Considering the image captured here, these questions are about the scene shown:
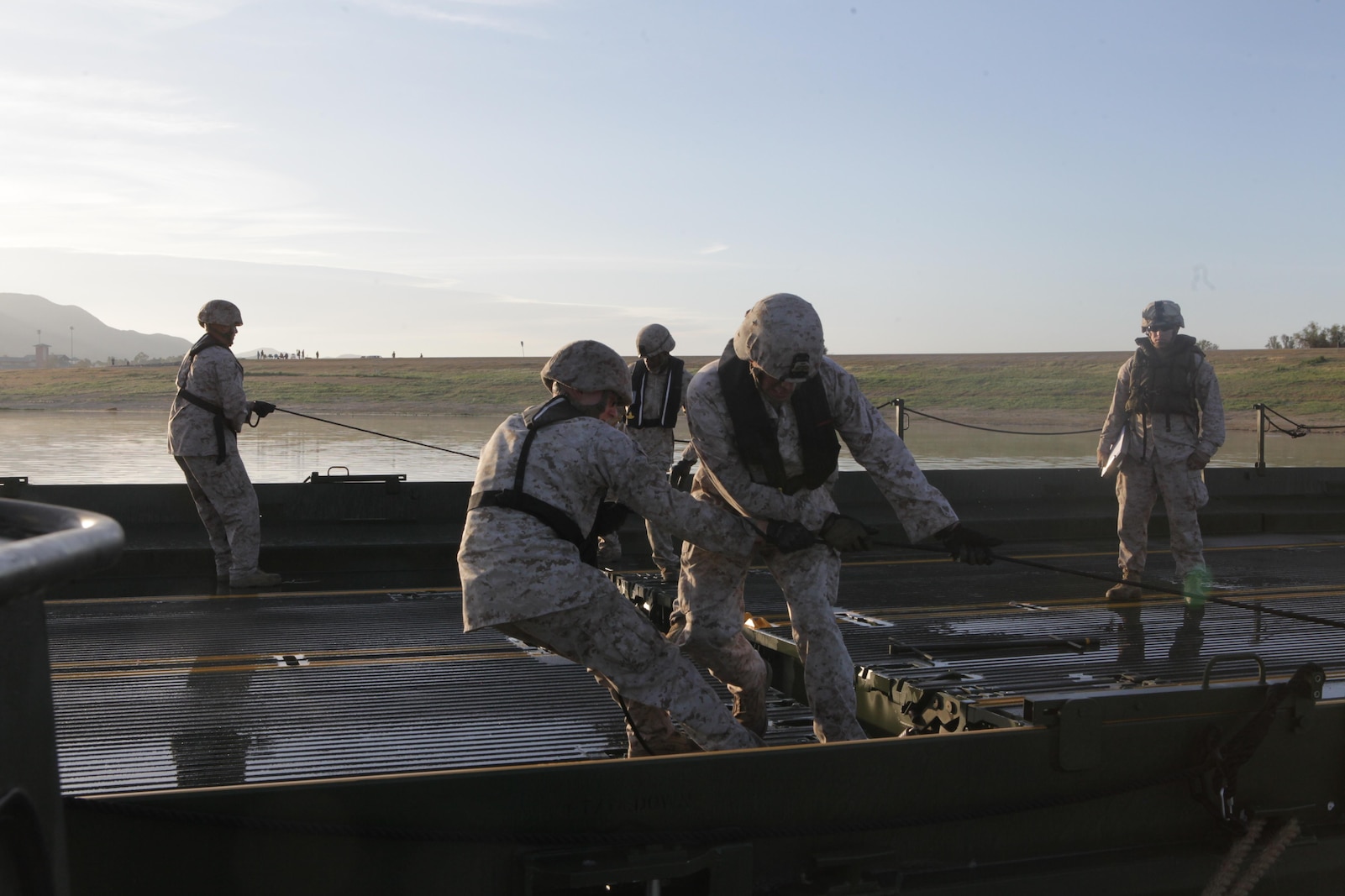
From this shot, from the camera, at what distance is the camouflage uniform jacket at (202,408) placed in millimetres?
8844

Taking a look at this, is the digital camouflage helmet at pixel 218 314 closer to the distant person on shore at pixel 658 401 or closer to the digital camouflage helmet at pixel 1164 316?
the distant person on shore at pixel 658 401

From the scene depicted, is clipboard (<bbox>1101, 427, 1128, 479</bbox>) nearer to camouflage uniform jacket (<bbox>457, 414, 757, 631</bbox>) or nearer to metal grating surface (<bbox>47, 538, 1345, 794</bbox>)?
metal grating surface (<bbox>47, 538, 1345, 794</bbox>)

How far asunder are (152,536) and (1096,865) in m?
8.78

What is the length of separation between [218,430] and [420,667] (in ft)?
10.5

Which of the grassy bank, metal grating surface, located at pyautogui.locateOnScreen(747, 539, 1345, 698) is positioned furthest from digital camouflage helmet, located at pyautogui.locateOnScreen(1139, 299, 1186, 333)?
the grassy bank

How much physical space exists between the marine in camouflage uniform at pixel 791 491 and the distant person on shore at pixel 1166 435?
4.29 m

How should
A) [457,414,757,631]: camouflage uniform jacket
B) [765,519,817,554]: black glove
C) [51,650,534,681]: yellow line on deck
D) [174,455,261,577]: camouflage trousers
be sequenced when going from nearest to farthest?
1. [457,414,757,631]: camouflage uniform jacket
2. [765,519,817,554]: black glove
3. [51,650,534,681]: yellow line on deck
4. [174,455,261,577]: camouflage trousers

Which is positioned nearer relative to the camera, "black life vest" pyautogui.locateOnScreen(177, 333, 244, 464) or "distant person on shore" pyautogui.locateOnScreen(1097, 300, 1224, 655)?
"distant person on shore" pyautogui.locateOnScreen(1097, 300, 1224, 655)

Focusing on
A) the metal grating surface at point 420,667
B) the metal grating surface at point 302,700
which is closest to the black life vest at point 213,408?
the metal grating surface at point 420,667

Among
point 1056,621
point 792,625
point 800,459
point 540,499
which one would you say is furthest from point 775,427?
point 1056,621

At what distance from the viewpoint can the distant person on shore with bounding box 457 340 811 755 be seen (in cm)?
411

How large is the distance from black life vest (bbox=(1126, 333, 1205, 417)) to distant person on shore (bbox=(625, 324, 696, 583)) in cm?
345

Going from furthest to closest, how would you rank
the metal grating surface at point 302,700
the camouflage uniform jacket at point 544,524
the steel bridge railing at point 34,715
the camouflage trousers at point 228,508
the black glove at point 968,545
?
the camouflage trousers at point 228,508
the metal grating surface at point 302,700
the black glove at point 968,545
the camouflage uniform jacket at point 544,524
the steel bridge railing at point 34,715

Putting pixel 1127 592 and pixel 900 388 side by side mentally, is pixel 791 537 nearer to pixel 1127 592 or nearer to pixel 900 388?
pixel 1127 592
